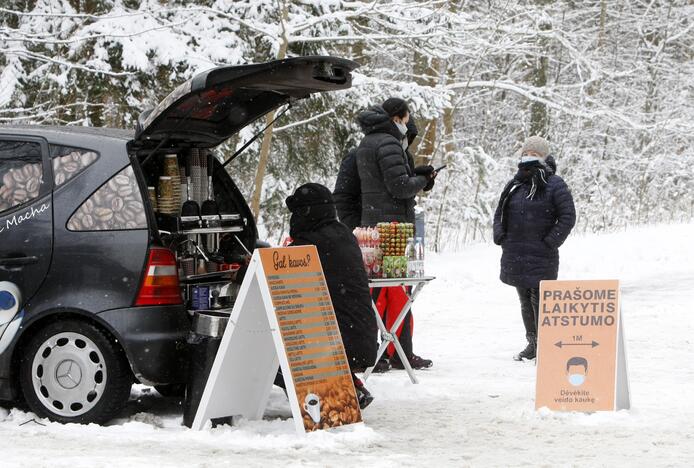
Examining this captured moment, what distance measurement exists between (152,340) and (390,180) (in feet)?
9.53

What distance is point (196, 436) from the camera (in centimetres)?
582

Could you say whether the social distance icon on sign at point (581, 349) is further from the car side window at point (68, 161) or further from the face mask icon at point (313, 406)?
the car side window at point (68, 161)

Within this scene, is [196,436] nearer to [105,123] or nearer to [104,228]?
[104,228]

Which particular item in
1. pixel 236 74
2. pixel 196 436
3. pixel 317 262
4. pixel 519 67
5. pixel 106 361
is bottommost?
pixel 196 436

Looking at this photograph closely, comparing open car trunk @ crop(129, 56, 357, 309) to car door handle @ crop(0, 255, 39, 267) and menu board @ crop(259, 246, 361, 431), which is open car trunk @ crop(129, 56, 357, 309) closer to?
menu board @ crop(259, 246, 361, 431)

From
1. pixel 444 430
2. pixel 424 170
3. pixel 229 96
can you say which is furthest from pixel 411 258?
pixel 229 96

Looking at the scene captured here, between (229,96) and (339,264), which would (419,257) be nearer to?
(339,264)

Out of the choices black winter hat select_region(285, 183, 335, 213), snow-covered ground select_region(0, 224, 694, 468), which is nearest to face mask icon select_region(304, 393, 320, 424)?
snow-covered ground select_region(0, 224, 694, 468)

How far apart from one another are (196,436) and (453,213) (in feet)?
54.6

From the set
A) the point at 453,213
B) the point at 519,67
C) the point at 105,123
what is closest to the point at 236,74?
the point at 105,123

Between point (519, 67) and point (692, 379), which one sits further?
point (519, 67)

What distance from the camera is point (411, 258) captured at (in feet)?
25.2

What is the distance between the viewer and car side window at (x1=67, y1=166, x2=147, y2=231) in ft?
20.1

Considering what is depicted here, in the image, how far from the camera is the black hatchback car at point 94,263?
605 centimetres
